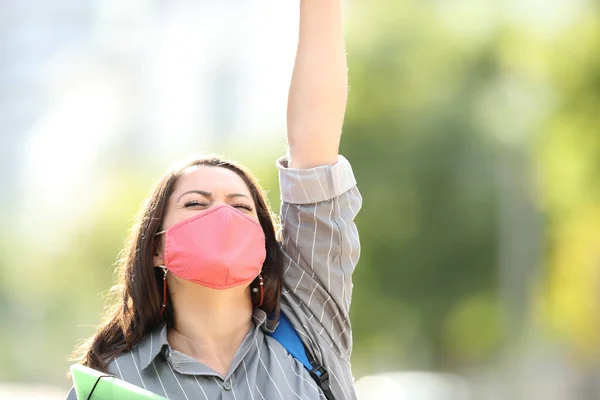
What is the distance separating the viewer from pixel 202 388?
4.55 m

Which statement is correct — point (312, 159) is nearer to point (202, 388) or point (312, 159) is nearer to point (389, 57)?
point (202, 388)

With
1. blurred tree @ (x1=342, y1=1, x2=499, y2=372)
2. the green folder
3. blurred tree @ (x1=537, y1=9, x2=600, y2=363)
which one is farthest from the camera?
blurred tree @ (x1=342, y1=1, x2=499, y2=372)

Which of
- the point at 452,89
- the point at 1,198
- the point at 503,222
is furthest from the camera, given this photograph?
the point at 1,198

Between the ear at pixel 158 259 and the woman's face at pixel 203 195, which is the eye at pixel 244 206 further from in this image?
the ear at pixel 158 259

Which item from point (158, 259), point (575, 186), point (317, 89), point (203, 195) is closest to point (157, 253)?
point (158, 259)

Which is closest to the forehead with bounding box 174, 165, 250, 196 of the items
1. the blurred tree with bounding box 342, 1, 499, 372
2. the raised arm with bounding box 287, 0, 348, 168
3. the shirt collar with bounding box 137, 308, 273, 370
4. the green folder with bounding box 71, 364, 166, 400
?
the raised arm with bounding box 287, 0, 348, 168

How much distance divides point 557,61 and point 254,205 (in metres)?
12.2

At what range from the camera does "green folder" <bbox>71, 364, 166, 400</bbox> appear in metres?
4.21

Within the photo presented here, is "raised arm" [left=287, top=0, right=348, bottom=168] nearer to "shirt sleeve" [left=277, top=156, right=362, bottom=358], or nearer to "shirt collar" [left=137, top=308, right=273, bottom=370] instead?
"shirt sleeve" [left=277, top=156, right=362, bottom=358]

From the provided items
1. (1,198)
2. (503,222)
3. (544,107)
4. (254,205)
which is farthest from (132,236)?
(1,198)

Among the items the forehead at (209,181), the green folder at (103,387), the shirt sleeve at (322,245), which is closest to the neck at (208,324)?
the shirt sleeve at (322,245)

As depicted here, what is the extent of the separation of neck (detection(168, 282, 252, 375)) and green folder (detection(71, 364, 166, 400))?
49 cm

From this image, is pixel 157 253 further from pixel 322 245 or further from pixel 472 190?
pixel 472 190

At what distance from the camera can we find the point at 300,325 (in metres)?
4.84
